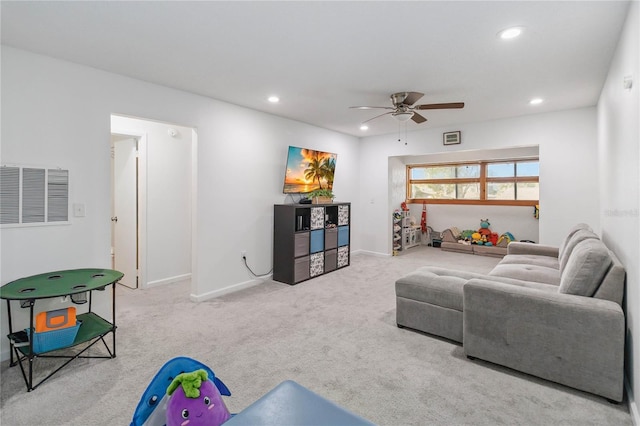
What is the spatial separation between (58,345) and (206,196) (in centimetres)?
215

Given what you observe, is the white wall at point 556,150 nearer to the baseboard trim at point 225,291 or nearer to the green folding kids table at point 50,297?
the baseboard trim at point 225,291

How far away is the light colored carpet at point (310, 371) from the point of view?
6.46 ft

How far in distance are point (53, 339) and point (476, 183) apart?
7.97 metres

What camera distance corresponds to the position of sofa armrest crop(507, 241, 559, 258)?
4.16m

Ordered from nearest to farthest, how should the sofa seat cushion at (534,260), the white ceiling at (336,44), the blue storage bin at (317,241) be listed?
the white ceiling at (336,44) → the sofa seat cushion at (534,260) → the blue storage bin at (317,241)

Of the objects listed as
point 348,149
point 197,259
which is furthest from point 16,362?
point 348,149

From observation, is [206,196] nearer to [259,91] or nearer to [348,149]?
[259,91]


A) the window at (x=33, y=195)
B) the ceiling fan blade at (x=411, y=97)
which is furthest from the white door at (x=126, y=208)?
the ceiling fan blade at (x=411, y=97)

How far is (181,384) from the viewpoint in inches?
45.6

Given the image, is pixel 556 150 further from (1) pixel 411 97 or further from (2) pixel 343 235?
(2) pixel 343 235

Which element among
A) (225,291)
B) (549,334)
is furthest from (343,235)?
(549,334)

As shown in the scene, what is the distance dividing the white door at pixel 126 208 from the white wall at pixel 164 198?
127mm

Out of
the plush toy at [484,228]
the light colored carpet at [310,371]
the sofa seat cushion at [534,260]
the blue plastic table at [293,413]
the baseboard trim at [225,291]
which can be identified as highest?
the plush toy at [484,228]

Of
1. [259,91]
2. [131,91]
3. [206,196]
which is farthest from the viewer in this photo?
[206,196]
